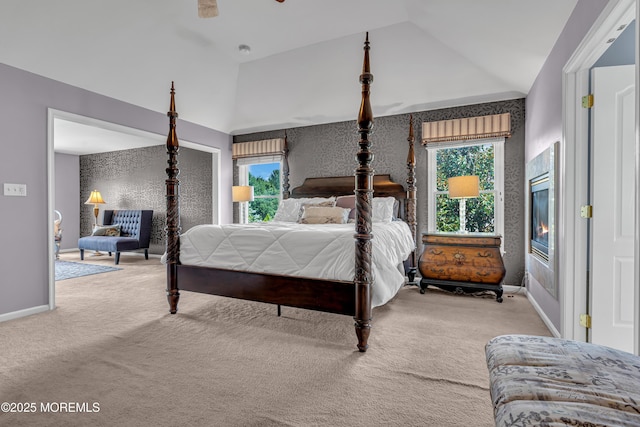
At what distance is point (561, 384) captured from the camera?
37.6 inches

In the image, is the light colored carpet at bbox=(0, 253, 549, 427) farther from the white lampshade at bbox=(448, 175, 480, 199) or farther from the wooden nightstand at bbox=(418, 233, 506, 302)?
the white lampshade at bbox=(448, 175, 480, 199)

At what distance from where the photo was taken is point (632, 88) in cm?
208

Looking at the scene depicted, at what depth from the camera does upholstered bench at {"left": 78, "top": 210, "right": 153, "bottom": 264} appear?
6.26 m

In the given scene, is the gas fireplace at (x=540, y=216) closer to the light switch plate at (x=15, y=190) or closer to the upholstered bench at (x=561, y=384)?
the upholstered bench at (x=561, y=384)

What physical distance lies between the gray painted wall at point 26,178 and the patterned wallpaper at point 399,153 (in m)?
3.00

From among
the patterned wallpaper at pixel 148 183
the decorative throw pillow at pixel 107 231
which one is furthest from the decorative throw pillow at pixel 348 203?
the decorative throw pillow at pixel 107 231

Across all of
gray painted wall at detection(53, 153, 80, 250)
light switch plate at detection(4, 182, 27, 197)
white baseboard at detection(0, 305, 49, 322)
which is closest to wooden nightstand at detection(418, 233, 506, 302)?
white baseboard at detection(0, 305, 49, 322)

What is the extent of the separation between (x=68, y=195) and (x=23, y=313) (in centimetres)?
590

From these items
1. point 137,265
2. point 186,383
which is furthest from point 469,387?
point 137,265

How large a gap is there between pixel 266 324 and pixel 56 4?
3.38m

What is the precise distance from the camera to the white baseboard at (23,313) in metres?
2.91

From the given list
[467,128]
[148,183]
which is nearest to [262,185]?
[148,183]

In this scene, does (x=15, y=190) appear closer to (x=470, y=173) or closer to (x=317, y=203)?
(x=317, y=203)

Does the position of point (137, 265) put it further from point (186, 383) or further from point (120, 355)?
point (186, 383)
